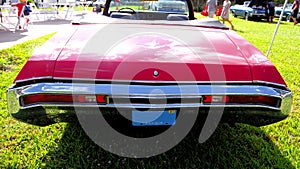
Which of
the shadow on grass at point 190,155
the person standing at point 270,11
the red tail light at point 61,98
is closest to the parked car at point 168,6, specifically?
the shadow on grass at point 190,155

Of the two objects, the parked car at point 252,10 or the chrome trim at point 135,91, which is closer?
the chrome trim at point 135,91

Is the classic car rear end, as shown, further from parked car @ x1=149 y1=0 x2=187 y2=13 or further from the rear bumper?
parked car @ x1=149 y1=0 x2=187 y2=13

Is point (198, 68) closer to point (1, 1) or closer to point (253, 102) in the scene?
point (253, 102)

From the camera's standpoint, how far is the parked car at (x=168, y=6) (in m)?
3.96

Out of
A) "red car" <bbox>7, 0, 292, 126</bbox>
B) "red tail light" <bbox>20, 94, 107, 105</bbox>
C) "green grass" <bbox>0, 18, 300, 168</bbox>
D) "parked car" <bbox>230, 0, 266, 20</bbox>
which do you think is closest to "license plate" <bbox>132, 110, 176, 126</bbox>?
"red car" <bbox>7, 0, 292, 126</bbox>

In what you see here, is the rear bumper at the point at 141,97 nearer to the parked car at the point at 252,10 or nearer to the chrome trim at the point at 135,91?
the chrome trim at the point at 135,91

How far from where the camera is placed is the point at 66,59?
75.9 inches

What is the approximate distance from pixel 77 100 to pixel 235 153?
154cm

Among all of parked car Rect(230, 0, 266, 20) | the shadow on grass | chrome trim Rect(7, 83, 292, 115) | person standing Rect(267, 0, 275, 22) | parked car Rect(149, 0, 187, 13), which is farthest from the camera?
person standing Rect(267, 0, 275, 22)

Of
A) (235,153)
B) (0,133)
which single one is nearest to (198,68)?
(235,153)

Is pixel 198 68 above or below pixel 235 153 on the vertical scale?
above

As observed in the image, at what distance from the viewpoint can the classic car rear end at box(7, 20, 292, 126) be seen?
183cm

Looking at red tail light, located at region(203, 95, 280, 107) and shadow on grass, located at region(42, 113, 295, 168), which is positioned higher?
red tail light, located at region(203, 95, 280, 107)

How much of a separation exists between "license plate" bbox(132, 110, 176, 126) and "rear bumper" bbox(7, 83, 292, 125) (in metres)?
0.06
